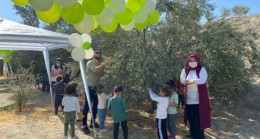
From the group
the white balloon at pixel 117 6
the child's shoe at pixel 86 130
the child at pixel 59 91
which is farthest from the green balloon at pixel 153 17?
the child at pixel 59 91

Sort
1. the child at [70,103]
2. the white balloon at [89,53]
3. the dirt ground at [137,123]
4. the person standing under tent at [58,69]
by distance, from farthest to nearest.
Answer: the person standing under tent at [58,69] < the dirt ground at [137,123] < the child at [70,103] < the white balloon at [89,53]

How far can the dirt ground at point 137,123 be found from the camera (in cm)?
702

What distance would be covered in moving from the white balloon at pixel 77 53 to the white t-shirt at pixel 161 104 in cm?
140

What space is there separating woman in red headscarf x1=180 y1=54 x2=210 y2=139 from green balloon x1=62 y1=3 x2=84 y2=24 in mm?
2935

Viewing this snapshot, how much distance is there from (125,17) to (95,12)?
2.18 feet

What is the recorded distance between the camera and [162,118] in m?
5.81

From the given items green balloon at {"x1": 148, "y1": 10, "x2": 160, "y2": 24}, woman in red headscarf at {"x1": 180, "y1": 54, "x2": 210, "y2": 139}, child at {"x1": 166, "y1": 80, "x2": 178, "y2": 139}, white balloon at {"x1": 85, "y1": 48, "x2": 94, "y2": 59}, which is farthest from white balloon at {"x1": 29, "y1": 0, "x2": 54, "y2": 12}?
child at {"x1": 166, "y1": 80, "x2": 178, "y2": 139}

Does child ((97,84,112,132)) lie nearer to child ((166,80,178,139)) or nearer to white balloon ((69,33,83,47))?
white balloon ((69,33,83,47))

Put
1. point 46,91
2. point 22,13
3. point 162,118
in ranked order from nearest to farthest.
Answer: point 162,118, point 46,91, point 22,13

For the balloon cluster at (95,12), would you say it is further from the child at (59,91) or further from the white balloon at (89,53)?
the child at (59,91)

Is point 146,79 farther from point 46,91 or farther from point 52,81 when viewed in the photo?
point 46,91

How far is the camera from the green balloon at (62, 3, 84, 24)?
10.5ft

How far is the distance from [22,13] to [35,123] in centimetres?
1772

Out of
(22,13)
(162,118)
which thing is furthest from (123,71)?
(22,13)
